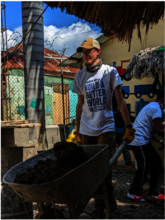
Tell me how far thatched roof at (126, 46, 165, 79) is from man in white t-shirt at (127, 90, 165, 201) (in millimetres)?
1028

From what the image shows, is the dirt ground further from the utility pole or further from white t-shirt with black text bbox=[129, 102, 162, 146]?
the utility pole

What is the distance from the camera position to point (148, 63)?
15.9 ft

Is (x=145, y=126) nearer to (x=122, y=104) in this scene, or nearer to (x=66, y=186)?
(x=122, y=104)

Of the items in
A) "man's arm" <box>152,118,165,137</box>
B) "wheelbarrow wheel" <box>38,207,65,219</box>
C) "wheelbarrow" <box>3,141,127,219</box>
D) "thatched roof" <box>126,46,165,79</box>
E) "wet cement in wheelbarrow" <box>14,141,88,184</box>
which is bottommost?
"wheelbarrow wheel" <box>38,207,65,219</box>

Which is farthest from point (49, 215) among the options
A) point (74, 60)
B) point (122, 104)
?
point (74, 60)

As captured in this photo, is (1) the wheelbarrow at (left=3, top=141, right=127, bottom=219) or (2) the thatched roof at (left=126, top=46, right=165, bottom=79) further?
(2) the thatched roof at (left=126, top=46, right=165, bottom=79)

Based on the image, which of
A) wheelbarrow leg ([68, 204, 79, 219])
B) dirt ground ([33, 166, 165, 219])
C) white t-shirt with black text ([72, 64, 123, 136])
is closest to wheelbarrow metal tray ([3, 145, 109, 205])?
wheelbarrow leg ([68, 204, 79, 219])

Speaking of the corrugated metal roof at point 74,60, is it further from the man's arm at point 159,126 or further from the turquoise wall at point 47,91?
the turquoise wall at point 47,91

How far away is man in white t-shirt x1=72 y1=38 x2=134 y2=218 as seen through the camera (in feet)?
9.66

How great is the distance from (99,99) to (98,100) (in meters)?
0.02

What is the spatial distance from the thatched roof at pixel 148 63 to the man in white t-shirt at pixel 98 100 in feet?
7.01

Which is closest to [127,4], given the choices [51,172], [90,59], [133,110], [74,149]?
[90,59]

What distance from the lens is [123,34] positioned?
3.30 metres

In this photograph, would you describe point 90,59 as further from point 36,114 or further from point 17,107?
point 17,107
